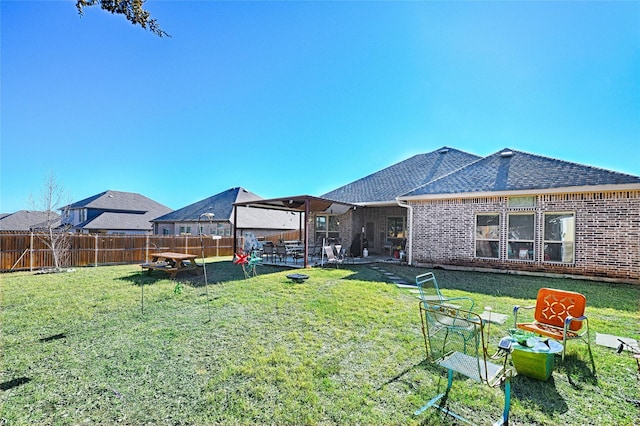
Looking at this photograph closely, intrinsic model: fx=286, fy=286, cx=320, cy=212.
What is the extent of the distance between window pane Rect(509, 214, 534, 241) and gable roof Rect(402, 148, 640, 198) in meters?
1.09

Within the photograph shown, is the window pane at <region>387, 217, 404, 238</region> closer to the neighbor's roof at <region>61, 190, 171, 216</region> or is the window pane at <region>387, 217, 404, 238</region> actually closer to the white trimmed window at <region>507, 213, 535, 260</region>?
the white trimmed window at <region>507, 213, 535, 260</region>

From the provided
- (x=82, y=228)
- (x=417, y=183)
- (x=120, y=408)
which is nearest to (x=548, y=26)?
(x=417, y=183)

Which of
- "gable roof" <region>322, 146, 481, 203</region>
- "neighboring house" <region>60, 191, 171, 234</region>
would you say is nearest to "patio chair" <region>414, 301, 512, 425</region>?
"gable roof" <region>322, 146, 481, 203</region>

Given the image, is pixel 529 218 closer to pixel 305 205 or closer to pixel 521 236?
pixel 521 236

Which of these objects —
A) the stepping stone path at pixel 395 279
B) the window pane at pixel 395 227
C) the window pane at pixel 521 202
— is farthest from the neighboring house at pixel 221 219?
the window pane at pixel 521 202

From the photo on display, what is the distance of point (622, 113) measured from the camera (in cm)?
1022

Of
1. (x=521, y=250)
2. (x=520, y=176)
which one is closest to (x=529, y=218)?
(x=521, y=250)

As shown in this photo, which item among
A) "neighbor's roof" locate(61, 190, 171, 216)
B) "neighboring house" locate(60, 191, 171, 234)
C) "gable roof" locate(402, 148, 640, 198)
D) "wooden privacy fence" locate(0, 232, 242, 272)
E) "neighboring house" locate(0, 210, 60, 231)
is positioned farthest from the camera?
"neighbor's roof" locate(61, 190, 171, 216)

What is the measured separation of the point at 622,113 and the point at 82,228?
136 ft

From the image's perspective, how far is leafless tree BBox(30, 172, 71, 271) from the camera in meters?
12.6

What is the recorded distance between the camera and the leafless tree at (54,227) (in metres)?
12.6

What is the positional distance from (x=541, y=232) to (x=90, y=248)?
1938 centimetres

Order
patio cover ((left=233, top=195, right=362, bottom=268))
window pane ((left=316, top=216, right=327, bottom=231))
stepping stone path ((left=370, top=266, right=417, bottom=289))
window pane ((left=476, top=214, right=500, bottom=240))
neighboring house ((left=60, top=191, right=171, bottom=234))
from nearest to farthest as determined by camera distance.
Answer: stepping stone path ((left=370, top=266, right=417, bottom=289)), window pane ((left=476, top=214, right=500, bottom=240)), patio cover ((left=233, top=195, right=362, bottom=268)), window pane ((left=316, top=216, right=327, bottom=231)), neighboring house ((left=60, top=191, right=171, bottom=234))

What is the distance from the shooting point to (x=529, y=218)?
10344 millimetres
